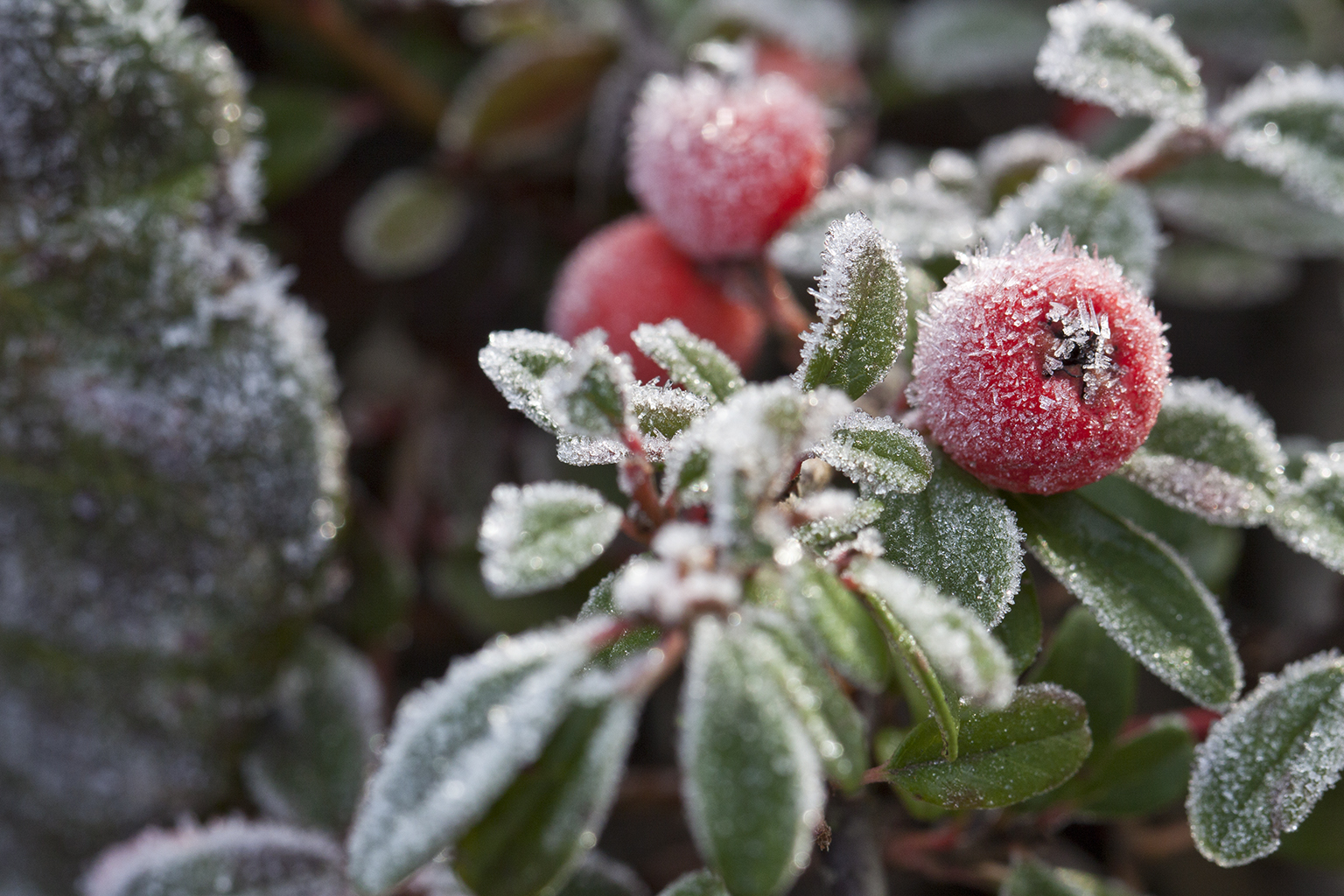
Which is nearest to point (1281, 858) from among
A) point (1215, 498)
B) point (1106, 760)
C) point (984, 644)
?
point (1106, 760)

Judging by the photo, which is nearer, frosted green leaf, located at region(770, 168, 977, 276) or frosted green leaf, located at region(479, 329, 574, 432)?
frosted green leaf, located at region(479, 329, 574, 432)

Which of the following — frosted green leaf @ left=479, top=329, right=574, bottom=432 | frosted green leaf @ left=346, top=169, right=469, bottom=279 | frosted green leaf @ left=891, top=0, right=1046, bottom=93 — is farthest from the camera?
frosted green leaf @ left=891, top=0, right=1046, bottom=93

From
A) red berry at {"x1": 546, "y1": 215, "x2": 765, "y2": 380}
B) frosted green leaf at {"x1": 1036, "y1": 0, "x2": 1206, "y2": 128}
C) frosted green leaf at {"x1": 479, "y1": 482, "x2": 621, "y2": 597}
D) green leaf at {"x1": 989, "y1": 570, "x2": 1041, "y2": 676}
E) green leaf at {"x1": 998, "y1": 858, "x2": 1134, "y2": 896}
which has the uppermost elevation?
frosted green leaf at {"x1": 1036, "y1": 0, "x2": 1206, "y2": 128}

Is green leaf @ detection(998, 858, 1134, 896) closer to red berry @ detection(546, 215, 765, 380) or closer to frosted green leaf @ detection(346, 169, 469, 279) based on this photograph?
red berry @ detection(546, 215, 765, 380)

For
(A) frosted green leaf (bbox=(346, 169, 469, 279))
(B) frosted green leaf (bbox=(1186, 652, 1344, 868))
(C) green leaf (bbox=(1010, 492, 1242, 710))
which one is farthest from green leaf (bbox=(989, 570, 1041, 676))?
(A) frosted green leaf (bbox=(346, 169, 469, 279))

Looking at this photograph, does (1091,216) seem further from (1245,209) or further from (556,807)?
(556,807)

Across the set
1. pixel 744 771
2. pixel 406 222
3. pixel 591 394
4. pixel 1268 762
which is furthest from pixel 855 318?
pixel 406 222

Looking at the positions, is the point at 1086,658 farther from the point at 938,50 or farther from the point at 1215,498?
the point at 938,50
